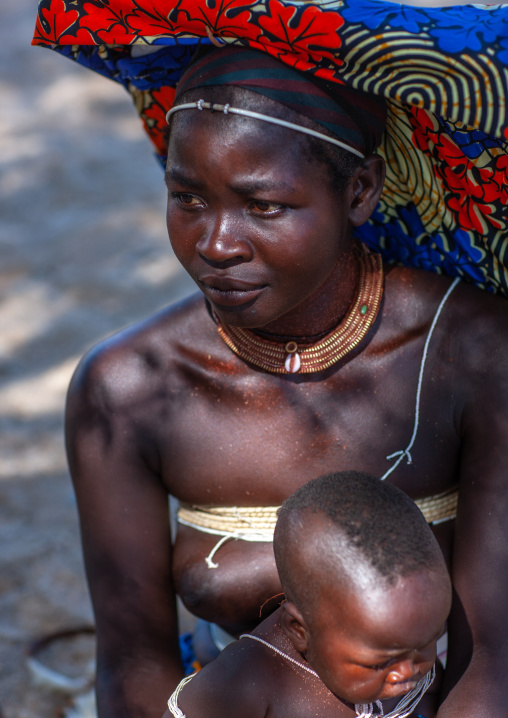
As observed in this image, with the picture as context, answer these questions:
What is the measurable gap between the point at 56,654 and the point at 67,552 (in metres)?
0.50

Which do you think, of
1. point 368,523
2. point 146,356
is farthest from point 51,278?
point 368,523

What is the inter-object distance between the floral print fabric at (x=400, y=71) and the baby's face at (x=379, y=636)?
2.34ft

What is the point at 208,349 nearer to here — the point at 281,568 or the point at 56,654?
the point at 281,568

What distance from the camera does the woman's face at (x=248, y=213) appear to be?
1615mm

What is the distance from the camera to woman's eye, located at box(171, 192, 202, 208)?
1.69 metres

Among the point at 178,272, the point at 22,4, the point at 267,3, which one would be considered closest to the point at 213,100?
the point at 267,3

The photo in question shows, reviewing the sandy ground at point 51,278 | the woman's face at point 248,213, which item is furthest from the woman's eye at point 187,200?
the sandy ground at point 51,278

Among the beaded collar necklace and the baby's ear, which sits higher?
the beaded collar necklace

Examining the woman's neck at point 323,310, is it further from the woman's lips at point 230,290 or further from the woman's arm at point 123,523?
the woman's arm at point 123,523

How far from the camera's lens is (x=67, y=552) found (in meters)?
3.58

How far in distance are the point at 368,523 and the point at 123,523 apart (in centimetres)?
70

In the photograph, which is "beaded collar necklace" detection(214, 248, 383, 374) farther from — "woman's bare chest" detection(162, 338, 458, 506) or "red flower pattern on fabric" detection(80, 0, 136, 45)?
"red flower pattern on fabric" detection(80, 0, 136, 45)

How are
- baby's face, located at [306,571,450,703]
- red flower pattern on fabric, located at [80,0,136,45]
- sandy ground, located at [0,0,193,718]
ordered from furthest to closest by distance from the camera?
sandy ground, located at [0,0,193,718], red flower pattern on fabric, located at [80,0,136,45], baby's face, located at [306,571,450,703]

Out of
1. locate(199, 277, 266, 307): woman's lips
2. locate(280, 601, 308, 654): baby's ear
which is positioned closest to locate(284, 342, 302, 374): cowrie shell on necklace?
locate(199, 277, 266, 307): woman's lips
